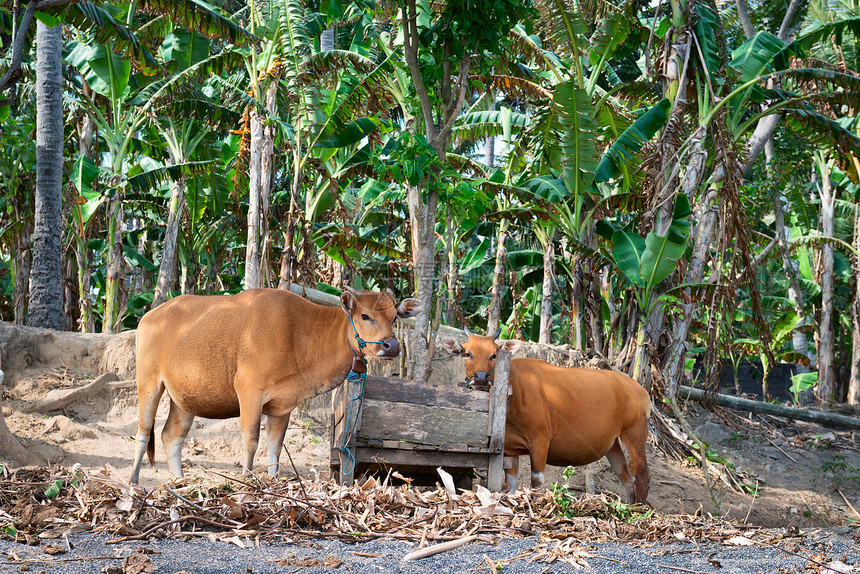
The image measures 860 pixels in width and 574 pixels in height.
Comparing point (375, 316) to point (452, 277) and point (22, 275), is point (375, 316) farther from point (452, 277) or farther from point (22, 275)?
point (452, 277)

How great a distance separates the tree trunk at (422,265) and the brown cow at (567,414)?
139 cm

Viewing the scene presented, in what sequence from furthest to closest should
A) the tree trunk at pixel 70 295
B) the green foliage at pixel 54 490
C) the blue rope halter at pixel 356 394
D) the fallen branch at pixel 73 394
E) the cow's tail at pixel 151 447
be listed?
the tree trunk at pixel 70 295 < the fallen branch at pixel 73 394 < the cow's tail at pixel 151 447 < the blue rope halter at pixel 356 394 < the green foliage at pixel 54 490

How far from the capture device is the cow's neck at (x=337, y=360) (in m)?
6.39

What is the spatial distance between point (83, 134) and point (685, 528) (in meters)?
14.1

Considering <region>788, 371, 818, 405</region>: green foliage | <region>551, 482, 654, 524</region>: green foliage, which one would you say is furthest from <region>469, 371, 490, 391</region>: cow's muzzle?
<region>788, 371, 818, 405</region>: green foliage

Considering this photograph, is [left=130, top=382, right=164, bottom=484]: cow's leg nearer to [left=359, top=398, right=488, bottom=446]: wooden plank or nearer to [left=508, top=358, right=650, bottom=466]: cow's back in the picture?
[left=359, top=398, right=488, bottom=446]: wooden plank

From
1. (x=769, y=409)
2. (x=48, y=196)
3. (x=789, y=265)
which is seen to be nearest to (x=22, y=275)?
(x=48, y=196)

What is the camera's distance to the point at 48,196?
1141cm

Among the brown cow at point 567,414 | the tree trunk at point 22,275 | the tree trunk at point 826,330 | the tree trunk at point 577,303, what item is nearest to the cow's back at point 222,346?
the brown cow at point 567,414

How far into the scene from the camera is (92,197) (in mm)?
13086

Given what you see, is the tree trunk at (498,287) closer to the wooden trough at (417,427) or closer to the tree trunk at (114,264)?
the tree trunk at (114,264)

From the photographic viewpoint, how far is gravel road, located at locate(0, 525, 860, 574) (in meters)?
3.81

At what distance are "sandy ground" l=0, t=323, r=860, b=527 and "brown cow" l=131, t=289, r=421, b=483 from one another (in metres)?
1.03

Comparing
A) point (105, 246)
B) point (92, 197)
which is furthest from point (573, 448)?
point (105, 246)
